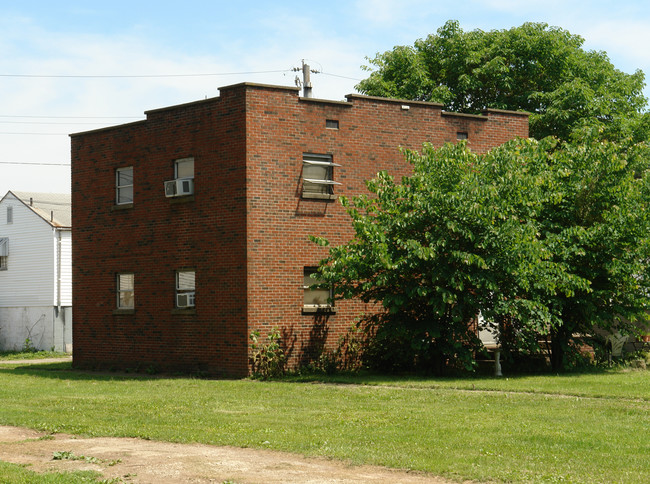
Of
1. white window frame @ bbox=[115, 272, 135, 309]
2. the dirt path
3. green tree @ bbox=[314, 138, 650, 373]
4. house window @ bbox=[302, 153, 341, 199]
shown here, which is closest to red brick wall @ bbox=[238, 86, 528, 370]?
house window @ bbox=[302, 153, 341, 199]

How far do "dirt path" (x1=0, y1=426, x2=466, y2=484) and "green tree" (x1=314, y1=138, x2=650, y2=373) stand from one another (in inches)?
363

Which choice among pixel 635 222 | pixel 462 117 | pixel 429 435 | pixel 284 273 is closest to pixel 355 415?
pixel 429 435

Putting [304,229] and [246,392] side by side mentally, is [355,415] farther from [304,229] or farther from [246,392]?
[304,229]

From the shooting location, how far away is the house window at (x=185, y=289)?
932 inches

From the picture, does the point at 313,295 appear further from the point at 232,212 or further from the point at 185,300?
the point at 185,300

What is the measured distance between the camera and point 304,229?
905 inches

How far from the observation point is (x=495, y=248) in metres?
20.1

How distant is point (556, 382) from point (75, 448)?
1172 centimetres

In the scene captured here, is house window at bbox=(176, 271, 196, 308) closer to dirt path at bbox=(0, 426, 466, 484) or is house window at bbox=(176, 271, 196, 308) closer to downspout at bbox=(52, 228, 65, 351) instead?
dirt path at bbox=(0, 426, 466, 484)

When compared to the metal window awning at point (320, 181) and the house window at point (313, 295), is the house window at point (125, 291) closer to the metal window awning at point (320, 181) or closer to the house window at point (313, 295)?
the house window at point (313, 295)

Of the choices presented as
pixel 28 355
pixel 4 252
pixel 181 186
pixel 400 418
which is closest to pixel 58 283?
pixel 28 355

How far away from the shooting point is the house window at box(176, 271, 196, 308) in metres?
23.7

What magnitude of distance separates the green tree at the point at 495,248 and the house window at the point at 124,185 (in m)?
6.99

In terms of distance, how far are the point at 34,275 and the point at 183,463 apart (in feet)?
106
